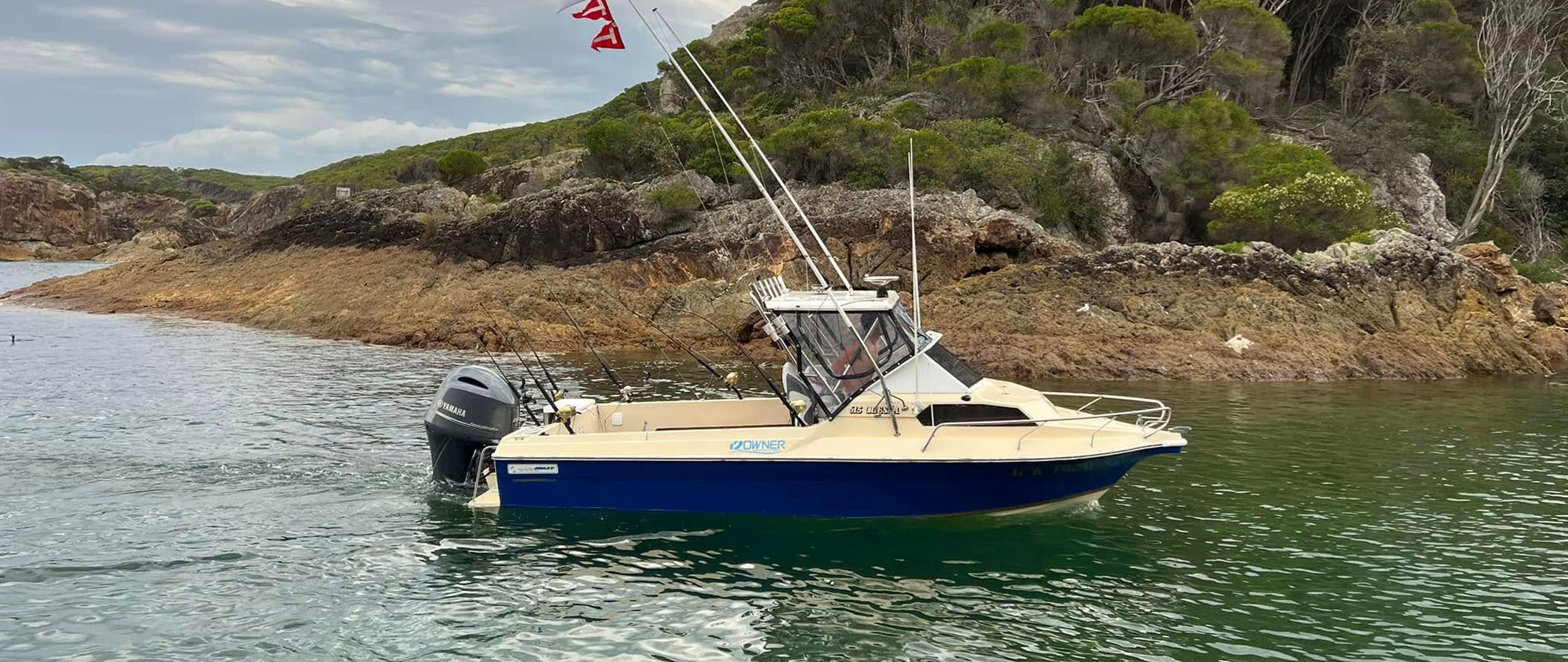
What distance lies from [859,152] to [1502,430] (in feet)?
68.4

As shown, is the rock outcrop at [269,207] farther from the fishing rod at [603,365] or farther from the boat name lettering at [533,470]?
the boat name lettering at [533,470]

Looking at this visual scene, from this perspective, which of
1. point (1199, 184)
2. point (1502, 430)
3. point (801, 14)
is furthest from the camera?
point (801, 14)

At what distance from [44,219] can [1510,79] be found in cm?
11565

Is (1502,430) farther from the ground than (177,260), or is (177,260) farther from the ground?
(177,260)

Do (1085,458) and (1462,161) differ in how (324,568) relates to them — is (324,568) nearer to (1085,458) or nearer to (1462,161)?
(1085,458)

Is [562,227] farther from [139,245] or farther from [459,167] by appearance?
[139,245]

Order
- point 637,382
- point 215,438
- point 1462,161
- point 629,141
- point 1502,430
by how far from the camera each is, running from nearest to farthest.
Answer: point 215,438, point 1502,430, point 637,382, point 1462,161, point 629,141

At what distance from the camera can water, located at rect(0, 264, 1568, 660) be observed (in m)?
7.62

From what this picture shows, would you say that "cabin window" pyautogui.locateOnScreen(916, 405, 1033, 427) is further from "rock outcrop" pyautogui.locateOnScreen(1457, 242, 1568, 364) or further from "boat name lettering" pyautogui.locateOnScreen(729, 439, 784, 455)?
"rock outcrop" pyautogui.locateOnScreen(1457, 242, 1568, 364)

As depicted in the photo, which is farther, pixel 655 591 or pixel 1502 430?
pixel 1502 430

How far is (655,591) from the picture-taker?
8.70 m

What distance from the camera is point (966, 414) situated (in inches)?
414

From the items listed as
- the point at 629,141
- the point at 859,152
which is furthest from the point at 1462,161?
the point at 629,141

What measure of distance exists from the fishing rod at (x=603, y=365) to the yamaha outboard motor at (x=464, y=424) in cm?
125
